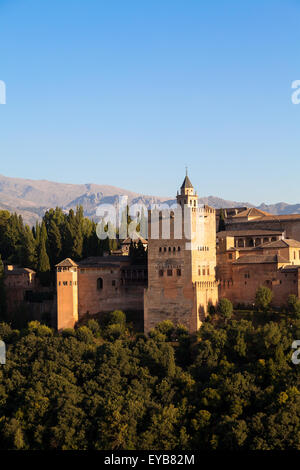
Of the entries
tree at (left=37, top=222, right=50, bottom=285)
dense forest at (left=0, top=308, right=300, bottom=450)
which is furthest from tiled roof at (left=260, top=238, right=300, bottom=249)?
tree at (left=37, top=222, right=50, bottom=285)

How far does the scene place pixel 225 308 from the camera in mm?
36781

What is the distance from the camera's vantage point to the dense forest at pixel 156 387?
99.5ft

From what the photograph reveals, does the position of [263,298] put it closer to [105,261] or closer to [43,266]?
[105,261]

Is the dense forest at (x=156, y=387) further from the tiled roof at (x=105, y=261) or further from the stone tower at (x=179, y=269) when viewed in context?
the tiled roof at (x=105, y=261)

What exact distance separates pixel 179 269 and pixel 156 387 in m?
6.81

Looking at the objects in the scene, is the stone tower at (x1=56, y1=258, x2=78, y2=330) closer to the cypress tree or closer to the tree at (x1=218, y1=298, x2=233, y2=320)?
the cypress tree

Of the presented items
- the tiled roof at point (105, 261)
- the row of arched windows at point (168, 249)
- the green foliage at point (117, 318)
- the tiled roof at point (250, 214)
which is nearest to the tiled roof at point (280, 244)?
the row of arched windows at point (168, 249)

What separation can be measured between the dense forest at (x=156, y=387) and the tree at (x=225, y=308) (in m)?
0.13

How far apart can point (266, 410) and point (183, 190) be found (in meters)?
13.8

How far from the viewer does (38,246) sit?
1785 inches

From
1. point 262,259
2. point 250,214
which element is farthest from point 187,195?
point 250,214

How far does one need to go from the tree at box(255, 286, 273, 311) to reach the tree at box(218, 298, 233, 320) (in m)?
1.48
